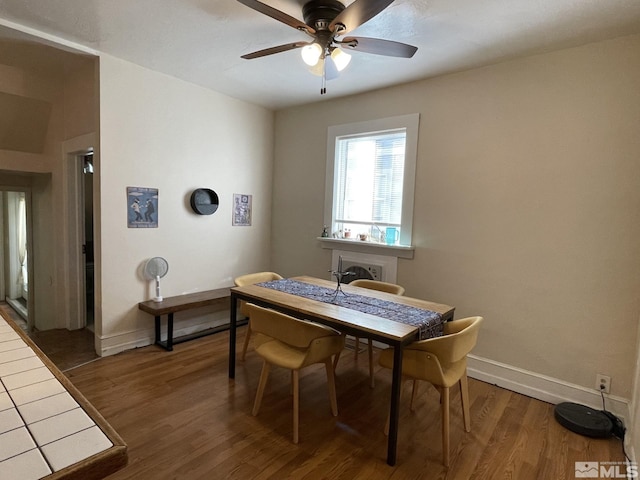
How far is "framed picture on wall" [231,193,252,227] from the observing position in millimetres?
4184

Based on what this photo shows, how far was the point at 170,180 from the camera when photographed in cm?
349

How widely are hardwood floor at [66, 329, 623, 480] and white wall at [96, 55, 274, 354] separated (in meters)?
0.74

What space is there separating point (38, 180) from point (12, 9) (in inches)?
100

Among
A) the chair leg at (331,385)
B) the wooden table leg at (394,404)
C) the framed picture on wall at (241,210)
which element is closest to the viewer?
the wooden table leg at (394,404)

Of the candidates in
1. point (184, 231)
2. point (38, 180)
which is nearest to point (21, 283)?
point (38, 180)

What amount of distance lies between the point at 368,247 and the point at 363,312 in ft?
4.69

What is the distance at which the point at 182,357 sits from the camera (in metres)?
3.22

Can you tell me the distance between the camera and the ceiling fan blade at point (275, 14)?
5.36 feet

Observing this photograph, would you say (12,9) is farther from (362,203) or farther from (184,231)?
(362,203)

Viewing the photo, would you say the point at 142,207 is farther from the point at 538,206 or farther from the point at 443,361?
the point at 538,206

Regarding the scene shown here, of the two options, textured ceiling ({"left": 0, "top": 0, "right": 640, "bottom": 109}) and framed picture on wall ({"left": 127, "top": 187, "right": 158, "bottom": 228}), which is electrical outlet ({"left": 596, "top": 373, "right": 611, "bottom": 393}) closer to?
textured ceiling ({"left": 0, "top": 0, "right": 640, "bottom": 109})

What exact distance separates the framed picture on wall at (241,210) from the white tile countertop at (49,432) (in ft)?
10.7

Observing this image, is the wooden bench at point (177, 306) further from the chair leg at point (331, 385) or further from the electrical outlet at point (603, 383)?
the electrical outlet at point (603, 383)

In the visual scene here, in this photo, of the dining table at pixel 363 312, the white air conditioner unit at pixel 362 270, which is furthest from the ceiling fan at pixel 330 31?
the white air conditioner unit at pixel 362 270
